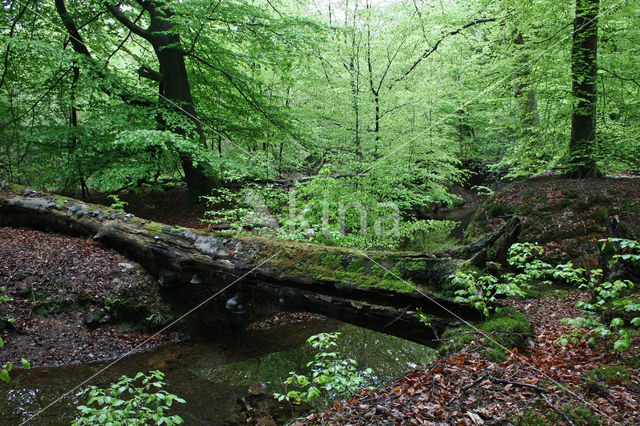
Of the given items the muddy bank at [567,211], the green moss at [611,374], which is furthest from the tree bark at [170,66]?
the green moss at [611,374]

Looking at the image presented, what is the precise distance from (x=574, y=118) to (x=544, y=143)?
32.2 inches

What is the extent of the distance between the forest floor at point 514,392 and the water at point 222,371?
1.74 m

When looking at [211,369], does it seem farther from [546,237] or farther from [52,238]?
[546,237]

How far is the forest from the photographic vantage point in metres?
2.94

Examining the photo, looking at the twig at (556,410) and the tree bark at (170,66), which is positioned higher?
the tree bark at (170,66)

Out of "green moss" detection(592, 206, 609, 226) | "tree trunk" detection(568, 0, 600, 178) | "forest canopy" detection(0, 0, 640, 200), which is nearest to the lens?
"green moss" detection(592, 206, 609, 226)

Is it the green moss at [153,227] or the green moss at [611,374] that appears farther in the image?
the green moss at [153,227]

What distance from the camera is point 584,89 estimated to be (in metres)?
7.43

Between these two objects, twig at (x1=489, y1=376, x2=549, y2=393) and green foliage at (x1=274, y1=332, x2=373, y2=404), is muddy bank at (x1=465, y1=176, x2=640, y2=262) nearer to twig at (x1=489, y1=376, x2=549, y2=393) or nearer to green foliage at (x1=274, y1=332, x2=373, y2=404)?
twig at (x1=489, y1=376, x2=549, y2=393)

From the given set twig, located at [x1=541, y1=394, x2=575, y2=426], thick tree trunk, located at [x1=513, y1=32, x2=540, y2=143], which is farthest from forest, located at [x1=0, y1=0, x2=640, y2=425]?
thick tree trunk, located at [x1=513, y1=32, x2=540, y2=143]

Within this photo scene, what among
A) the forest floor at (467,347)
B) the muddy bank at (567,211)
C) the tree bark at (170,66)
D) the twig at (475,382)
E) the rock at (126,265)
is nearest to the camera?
the forest floor at (467,347)

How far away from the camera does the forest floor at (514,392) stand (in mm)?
2160

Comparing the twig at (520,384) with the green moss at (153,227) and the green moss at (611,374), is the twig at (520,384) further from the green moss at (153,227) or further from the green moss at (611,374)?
the green moss at (153,227)

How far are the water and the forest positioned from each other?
0.12ft
